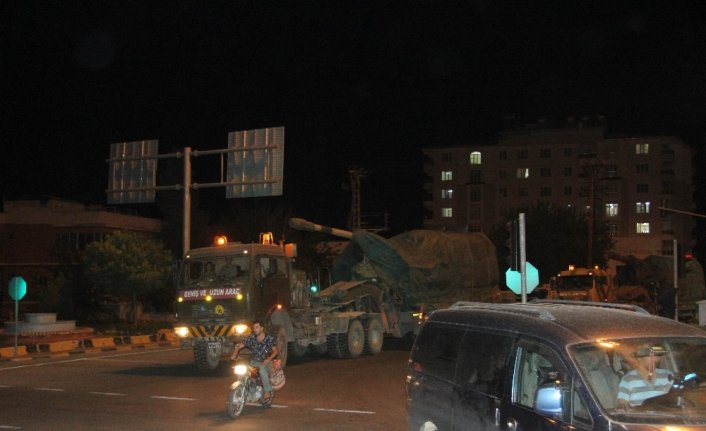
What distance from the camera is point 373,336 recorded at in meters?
22.9

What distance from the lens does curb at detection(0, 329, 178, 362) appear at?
23453 mm

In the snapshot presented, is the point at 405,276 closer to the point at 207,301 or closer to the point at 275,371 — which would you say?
the point at 207,301

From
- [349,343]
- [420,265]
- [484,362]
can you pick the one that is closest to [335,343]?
[349,343]

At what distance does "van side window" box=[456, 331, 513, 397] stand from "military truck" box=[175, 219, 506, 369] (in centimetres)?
1198

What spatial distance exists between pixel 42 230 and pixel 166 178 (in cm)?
1494

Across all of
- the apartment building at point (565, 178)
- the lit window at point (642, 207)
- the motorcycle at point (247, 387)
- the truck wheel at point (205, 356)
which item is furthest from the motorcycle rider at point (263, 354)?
the lit window at point (642, 207)

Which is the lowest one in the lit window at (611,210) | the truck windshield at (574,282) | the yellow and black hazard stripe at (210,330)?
the yellow and black hazard stripe at (210,330)

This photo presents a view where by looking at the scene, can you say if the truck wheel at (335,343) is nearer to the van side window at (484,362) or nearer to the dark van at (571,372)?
the dark van at (571,372)

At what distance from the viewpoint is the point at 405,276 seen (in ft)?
78.2

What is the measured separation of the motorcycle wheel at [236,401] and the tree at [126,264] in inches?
913

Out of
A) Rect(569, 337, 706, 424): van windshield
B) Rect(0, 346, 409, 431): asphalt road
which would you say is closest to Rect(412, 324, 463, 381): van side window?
Rect(569, 337, 706, 424): van windshield

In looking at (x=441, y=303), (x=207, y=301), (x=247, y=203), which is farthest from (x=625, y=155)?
(x=207, y=301)

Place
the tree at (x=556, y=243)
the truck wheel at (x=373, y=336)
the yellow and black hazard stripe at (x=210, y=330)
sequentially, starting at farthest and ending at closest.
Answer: the tree at (x=556, y=243) → the truck wheel at (x=373, y=336) → the yellow and black hazard stripe at (x=210, y=330)

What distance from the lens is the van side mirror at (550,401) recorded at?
17.3 feet
